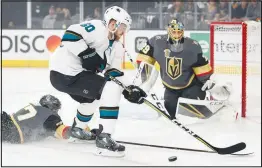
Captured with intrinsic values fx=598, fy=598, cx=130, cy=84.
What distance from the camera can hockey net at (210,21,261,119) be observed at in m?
4.39

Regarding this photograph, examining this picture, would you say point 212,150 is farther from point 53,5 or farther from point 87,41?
point 53,5

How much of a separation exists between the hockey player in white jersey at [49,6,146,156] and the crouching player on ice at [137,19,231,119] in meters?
0.87

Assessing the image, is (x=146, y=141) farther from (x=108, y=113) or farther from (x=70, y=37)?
(x=70, y=37)

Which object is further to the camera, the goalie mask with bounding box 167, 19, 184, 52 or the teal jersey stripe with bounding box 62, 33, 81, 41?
the goalie mask with bounding box 167, 19, 184, 52

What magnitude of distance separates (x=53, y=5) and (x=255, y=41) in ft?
14.1

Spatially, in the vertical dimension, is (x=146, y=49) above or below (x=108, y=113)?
above

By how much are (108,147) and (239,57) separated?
1866mm

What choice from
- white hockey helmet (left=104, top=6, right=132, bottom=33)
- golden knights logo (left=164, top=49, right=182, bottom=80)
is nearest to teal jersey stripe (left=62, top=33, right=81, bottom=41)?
white hockey helmet (left=104, top=6, right=132, bottom=33)

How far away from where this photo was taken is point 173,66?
4055mm

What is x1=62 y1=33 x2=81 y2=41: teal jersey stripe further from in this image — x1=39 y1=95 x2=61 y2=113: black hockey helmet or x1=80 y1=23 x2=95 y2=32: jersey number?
x1=39 y1=95 x2=61 y2=113: black hockey helmet

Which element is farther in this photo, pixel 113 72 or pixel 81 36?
pixel 113 72

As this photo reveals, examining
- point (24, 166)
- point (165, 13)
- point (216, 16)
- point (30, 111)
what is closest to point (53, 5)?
point (165, 13)

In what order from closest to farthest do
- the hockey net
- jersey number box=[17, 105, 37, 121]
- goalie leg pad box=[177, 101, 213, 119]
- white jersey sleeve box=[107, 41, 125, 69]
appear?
1. white jersey sleeve box=[107, 41, 125, 69]
2. jersey number box=[17, 105, 37, 121]
3. goalie leg pad box=[177, 101, 213, 119]
4. the hockey net

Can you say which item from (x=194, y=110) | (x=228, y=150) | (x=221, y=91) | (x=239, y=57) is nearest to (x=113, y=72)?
(x=228, y=150)
